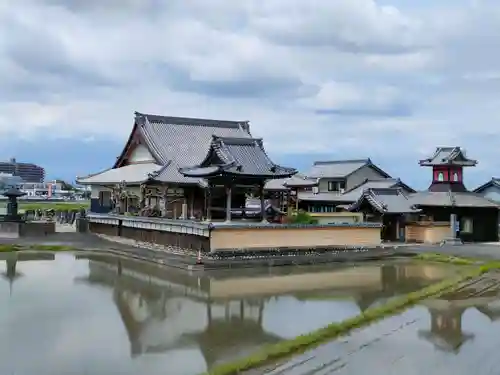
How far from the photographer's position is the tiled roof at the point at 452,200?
3766cm

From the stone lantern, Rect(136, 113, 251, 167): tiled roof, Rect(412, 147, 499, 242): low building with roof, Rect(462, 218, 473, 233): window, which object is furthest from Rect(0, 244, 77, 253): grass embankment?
Rect(462, 218, 473, 233): window

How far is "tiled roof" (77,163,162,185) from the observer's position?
3709 centimetres

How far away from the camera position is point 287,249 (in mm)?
29141

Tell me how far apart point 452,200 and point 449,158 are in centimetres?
311

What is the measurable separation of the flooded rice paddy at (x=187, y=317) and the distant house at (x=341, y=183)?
20.4 metres

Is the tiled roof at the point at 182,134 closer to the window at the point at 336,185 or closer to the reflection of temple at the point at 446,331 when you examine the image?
the window at the point at 336,185

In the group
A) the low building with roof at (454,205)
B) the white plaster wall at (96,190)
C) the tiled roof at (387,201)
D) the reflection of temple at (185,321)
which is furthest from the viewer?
the white plaster wall at (96,190)

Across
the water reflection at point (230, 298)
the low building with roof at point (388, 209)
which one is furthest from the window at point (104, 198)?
the low building with roof at point (388, 209)

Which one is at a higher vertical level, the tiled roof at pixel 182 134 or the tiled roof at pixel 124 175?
the tiled roof at pixel 182 134

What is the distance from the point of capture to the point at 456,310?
1652cm

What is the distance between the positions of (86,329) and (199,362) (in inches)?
144

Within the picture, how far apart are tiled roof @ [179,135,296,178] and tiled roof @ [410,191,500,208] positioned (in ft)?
39.9

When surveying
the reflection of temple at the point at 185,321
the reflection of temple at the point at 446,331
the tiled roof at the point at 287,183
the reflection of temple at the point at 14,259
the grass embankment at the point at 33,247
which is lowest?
the reflection of temple at the point at 185,321

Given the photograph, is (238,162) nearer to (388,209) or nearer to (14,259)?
(388,209)
